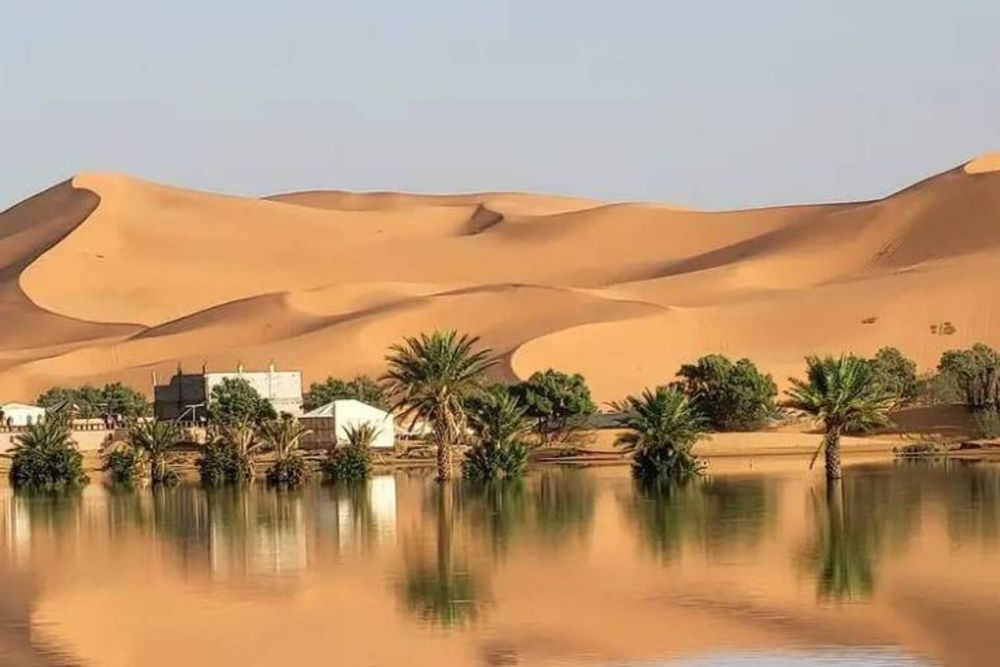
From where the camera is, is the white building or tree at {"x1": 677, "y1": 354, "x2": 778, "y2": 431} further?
the white building

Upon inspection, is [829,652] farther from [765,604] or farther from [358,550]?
[358,550]

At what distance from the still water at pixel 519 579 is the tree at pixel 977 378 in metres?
17.3

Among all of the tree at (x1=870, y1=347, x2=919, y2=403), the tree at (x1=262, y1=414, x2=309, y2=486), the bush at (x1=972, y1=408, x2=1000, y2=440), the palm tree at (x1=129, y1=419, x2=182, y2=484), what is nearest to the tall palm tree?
the tree at (x1=262, y1=414, x2=309, y2=486)

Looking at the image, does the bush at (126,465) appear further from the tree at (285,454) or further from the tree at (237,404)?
the tree at (285,454)

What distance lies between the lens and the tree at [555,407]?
6122cm

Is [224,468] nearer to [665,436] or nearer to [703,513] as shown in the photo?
[665,436]

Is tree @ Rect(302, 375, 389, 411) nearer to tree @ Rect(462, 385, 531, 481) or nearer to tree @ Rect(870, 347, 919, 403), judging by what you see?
tree @ Rect(870, 347, 919, 403)

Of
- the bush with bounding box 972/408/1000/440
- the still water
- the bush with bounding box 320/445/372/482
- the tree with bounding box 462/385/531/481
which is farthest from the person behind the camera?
the bush with bounding box 972/408/1000/440

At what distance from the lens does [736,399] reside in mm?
62469

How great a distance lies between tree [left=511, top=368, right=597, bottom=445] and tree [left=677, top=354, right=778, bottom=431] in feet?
9.70

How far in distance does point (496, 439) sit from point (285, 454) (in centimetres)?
440

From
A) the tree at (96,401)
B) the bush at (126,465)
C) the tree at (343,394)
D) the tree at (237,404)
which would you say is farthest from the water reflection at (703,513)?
the tree at (96,401)

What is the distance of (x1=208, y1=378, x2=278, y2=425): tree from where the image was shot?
5538 centimetres

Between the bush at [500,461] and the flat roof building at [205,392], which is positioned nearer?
the bush at [500,461]
